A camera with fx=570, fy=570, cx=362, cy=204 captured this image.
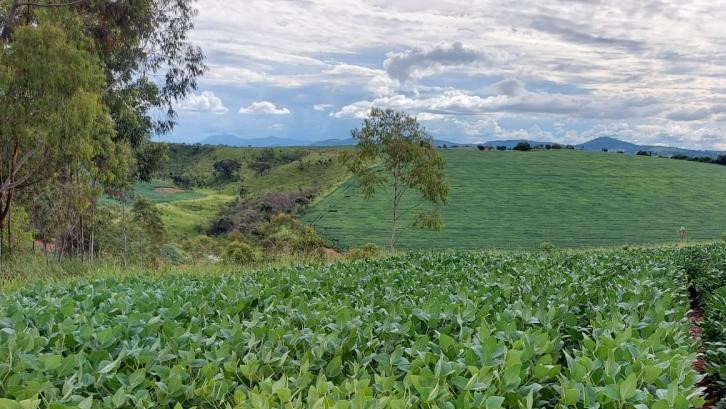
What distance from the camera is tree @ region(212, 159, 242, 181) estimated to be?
89.0 metres

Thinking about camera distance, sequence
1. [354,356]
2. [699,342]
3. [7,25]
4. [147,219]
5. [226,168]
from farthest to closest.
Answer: [226,168] → [147,219] → [7,25] → [699,342] → [354,356]

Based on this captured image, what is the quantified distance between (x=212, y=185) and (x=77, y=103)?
73.4 meters

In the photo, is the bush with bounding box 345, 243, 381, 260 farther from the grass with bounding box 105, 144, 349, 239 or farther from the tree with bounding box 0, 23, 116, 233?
the grass with bounding box 105, 144, 349, 239

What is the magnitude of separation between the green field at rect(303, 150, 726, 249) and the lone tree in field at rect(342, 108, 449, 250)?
13.8 meters

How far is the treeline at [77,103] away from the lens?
15469 millimetres

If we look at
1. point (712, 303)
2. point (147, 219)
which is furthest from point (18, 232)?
point (712, 303)

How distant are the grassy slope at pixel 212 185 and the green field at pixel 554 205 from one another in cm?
1219

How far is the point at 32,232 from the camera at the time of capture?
3002 centimetres

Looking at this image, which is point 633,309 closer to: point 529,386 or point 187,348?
point 529,386

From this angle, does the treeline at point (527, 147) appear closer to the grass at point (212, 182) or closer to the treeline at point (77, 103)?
the grass at point (212, 182)

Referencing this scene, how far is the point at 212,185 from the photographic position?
8744 cm

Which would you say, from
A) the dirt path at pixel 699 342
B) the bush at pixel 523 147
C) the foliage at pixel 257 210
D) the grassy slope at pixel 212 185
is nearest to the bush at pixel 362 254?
the dirt path at pixel 699 342

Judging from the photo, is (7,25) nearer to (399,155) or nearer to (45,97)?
(45,97)

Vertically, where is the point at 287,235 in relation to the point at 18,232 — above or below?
below
